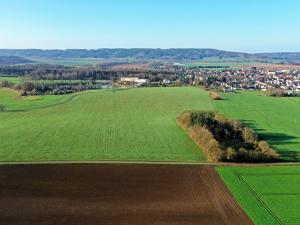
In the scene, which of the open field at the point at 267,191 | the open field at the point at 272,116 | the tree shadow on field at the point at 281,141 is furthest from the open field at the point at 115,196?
the open field at the point at 272,116

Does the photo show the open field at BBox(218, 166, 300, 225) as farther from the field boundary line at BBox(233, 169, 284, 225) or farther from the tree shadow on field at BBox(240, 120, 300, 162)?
the tree shadow on field at BBox(240, 120, 300, 162)

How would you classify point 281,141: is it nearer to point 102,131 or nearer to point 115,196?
point 102,131

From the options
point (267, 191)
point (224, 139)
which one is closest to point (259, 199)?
point (267, 191)

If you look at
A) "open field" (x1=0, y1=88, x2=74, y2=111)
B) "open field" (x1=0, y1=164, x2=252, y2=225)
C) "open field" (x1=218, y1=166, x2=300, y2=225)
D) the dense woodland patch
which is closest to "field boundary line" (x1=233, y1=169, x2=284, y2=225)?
"open field" (x1=218, y1=166, x2=300, y2=225)

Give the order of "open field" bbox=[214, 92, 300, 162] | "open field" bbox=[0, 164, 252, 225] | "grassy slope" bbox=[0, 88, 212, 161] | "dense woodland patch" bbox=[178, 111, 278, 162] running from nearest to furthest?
"open field" bbox=[0, 164, 252, 225]
"dense woodland patch" bbox=[178, 111, 278, 162]
"grassy slope" bbox=[0, 88, 212, 161]
"open field" bbox=[214, 92, 300, 162]

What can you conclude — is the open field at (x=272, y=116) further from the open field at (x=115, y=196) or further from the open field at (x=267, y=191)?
the open field at (x=115, y=196)

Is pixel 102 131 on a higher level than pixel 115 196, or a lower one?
lower
